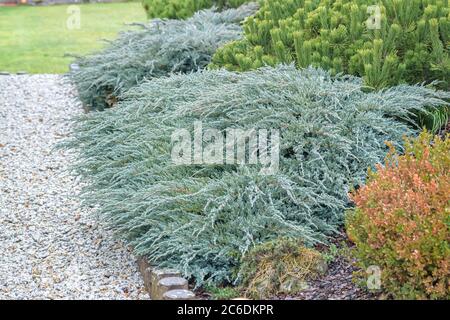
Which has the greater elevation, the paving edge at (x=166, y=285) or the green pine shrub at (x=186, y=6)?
the paving edge at (x=166, y=285)

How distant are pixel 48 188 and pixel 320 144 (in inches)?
115

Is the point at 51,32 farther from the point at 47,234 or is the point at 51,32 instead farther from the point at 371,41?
the point at 371,41

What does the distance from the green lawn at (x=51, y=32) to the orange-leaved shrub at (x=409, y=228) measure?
9350 millimetres

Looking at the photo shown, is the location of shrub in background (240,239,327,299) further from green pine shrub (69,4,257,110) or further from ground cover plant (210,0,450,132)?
green pine shrub (69,4,257,110)

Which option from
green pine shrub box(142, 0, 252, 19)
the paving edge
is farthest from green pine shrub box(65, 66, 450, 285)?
green pine shrub box(142, 0, 252, 19)

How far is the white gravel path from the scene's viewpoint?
5.31m

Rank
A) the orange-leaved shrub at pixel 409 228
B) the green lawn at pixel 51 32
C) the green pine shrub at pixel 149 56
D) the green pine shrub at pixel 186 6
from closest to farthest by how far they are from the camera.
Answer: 1. the orange-leaved shrub at pixel 409 228
2. the green pine shrub at pixel 149 56
3. the green pine shrub at pixel 186 6
4. the green lawn at pixel 51 32

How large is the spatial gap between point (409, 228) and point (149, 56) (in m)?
5.62

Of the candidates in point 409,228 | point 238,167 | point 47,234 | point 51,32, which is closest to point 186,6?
point 47,234

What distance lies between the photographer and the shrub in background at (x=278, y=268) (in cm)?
473

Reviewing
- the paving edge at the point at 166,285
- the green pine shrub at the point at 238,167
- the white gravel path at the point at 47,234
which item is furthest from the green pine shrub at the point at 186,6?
the paving edge at the point at 166,285

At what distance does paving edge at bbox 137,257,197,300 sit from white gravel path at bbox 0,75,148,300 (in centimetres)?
19

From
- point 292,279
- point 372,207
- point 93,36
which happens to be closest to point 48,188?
point 292,279

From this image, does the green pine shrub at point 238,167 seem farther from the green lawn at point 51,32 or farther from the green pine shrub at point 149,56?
the green lawn at point 51,32
